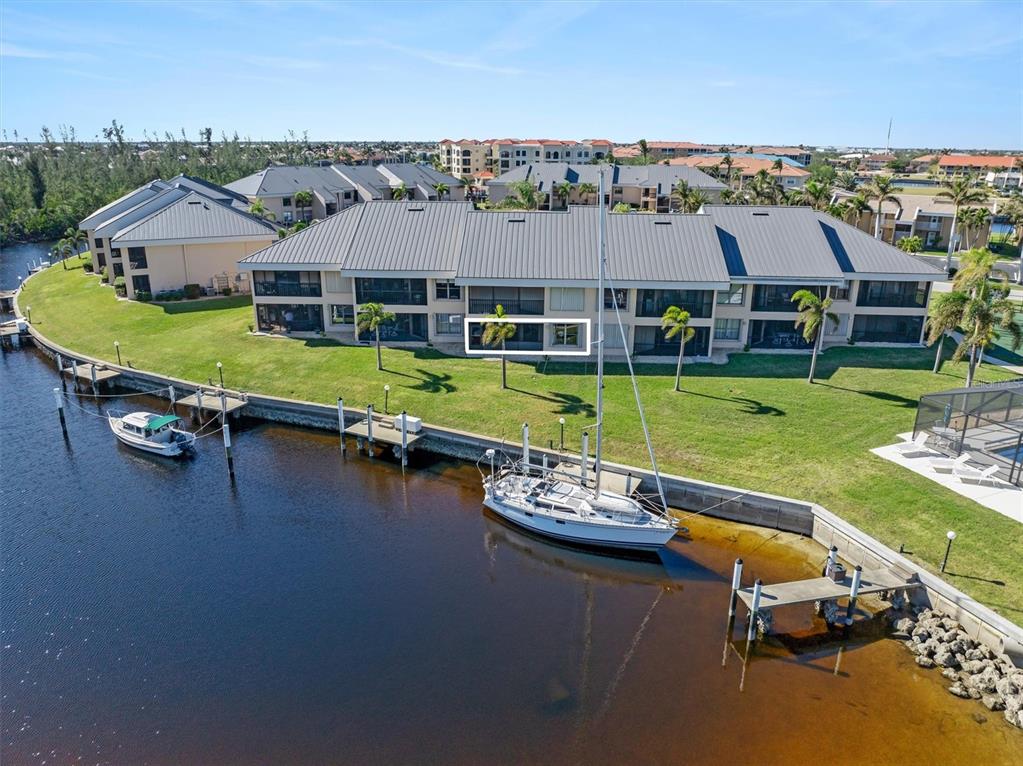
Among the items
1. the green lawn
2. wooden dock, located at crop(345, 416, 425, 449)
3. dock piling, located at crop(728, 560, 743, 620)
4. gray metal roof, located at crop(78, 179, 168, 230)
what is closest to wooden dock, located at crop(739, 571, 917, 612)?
dock piling, located at crop(728, 560, 743, 620)

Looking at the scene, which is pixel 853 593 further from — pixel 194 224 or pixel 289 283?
pixel 194 224

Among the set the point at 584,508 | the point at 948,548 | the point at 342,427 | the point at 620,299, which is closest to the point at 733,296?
the point at 620,299

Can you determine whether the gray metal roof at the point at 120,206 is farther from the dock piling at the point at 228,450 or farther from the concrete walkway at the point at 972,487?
the concrete walkway at the point at 972,487

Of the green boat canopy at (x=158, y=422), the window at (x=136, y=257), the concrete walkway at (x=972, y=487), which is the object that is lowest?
the green boat canopy at (x=158, y=422)

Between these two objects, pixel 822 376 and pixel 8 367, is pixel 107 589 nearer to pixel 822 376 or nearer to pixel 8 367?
pixel 8 367

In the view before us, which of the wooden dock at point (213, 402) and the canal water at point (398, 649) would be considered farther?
the wooden dock at point (213, 402)

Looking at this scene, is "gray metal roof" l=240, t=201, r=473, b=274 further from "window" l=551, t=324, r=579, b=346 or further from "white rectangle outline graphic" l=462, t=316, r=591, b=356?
"window" l=551, t=324, r=579, b=346

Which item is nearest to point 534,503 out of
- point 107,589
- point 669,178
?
point 107,589

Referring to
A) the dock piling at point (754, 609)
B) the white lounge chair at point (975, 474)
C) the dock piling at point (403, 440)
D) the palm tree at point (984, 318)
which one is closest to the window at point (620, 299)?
the dock piling at point (403, 440)
